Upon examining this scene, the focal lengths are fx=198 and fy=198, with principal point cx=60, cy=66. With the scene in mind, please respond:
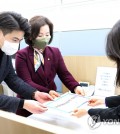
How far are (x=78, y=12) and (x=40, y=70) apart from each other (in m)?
1.00

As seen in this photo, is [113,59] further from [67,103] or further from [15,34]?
A: [15,34]

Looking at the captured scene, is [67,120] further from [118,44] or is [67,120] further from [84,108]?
[118,44]

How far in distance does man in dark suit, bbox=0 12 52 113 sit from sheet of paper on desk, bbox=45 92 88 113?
0.21 feet

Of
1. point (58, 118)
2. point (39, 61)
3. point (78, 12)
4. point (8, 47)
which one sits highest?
point (78, 12)

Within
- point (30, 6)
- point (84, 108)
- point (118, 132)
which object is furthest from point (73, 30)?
point (118, 132)

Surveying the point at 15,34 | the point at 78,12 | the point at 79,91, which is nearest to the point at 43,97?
the point at 79,91

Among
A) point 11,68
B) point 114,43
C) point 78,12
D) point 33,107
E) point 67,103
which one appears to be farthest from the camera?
point 78,12

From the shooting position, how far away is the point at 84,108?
1.00 metres

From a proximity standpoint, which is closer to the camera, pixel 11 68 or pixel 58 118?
pixel 58 118

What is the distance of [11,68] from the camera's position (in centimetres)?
134

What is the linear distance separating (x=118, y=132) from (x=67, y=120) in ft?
0.82

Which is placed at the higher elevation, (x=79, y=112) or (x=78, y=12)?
(x=78, y=12)

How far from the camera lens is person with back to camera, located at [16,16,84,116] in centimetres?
138

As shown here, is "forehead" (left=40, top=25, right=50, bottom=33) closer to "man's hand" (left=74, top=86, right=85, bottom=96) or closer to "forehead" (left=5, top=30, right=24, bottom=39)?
"forehead" (left=5, top=30, right=24, bottom=39)
